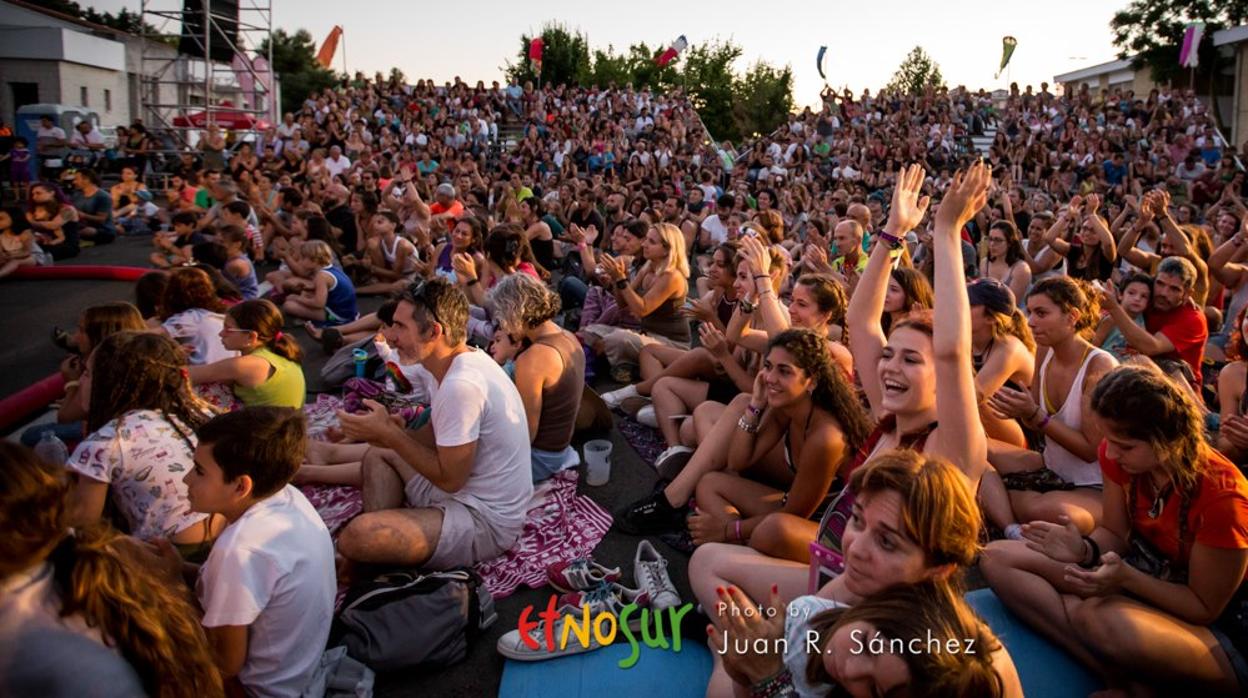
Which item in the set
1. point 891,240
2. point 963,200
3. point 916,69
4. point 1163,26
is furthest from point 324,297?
point 916,69

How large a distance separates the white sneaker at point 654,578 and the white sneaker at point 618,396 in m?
2.46

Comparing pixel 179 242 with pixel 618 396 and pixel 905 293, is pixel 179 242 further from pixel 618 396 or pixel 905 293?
pixel 905 293

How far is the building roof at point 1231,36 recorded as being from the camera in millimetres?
25641

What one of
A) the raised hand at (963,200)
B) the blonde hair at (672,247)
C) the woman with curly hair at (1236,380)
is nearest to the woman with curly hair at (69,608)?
the raised hand at (963,200)

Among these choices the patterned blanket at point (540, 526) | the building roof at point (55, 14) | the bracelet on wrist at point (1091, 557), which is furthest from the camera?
the building roof at point (55, 14)

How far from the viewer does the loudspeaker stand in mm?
20047

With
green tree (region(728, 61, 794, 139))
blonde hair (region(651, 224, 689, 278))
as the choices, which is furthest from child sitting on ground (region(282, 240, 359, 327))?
green tree (region(728, 61, 794, 139))

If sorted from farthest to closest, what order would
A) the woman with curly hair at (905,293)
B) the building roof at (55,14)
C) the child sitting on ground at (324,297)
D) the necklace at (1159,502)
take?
the building roof at (55,14), the child sitting on ground at (324,297), the woman with curly hair at (905,293), the necklace at (1159,502)

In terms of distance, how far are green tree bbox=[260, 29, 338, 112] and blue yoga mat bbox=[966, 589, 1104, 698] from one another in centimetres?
6509

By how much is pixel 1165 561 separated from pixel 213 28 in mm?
23170

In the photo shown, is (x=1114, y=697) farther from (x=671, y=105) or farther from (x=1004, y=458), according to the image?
(x=671, y=105)

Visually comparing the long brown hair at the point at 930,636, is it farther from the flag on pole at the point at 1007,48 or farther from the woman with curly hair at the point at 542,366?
the flag on pole at the point at 1007,48

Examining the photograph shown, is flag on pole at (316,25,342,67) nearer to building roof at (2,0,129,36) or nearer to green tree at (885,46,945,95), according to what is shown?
building roof at (2,0,129,36)

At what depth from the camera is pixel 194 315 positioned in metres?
5.13
